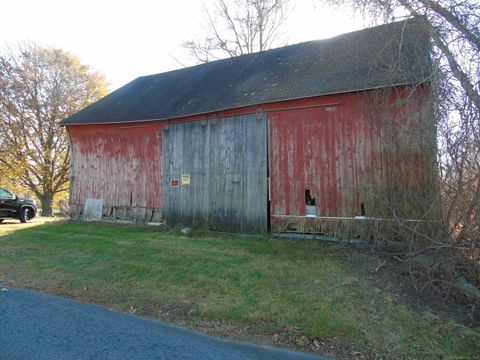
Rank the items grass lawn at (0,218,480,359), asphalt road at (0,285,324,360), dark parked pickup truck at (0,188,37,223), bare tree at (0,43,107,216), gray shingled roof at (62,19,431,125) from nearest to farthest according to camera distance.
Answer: asphalt road at (0,285,324,360)
grass lawn at (0,218,480,359)
gray shingled roof at (62,19,431,125)
dark parked pickup truck at (0,188,37,223)
bare tree at (0,43,107,216)

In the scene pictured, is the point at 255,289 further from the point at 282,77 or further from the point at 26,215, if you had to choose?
the point at 26,215

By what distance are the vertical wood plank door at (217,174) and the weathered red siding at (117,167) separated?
2.16 ft

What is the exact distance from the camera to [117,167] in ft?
41.7

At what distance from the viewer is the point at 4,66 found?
20641 millimetres

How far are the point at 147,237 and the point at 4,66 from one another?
17.9 metres

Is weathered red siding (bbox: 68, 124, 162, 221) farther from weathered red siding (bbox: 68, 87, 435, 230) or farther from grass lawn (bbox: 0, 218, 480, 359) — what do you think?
grass lawn (bbox: 0, 218, 480, 359)

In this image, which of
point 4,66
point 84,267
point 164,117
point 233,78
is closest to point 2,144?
point 4,66

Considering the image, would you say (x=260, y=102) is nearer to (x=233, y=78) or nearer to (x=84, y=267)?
(x=233, y=78)

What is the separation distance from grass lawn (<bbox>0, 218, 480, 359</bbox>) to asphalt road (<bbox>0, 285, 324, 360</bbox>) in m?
0.34

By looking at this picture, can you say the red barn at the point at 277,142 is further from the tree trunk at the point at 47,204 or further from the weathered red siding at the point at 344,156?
the tree trunk at the point at 47,204

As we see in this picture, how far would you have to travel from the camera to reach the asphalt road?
3.63m

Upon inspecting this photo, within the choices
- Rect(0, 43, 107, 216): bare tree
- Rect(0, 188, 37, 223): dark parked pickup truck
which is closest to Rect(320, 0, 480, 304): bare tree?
Rect(0, 188, 37, 223): dark parked pickup truck

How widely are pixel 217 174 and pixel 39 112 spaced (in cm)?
1636

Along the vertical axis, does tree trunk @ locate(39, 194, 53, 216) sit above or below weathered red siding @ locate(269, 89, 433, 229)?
below
